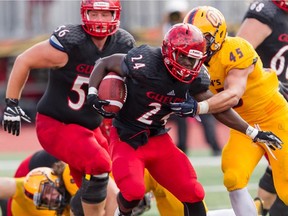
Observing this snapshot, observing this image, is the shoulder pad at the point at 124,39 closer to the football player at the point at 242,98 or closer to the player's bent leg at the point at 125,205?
the football player at the point at 242,98

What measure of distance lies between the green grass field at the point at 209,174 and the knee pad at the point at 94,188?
1.47 m

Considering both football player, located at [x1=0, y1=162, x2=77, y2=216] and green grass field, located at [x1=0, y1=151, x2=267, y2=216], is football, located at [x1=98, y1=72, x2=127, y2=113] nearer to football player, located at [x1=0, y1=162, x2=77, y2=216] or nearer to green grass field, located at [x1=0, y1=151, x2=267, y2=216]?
football player, located at [x1=0, y1=162, x2=77, y2=216]

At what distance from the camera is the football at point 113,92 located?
581cm

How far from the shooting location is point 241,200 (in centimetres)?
627

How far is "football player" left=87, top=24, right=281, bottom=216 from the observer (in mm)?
5773

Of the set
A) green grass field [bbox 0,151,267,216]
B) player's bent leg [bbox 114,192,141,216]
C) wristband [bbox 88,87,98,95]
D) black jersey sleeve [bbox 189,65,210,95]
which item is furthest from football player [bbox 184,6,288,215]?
green grass field [bbox 0,151,267,216]

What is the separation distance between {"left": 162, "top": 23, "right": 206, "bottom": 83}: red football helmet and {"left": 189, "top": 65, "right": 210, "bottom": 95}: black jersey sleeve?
0.09 m

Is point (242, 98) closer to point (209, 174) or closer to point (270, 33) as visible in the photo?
point (270, 33)

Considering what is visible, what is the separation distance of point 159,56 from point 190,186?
Answer: 2.64 feet

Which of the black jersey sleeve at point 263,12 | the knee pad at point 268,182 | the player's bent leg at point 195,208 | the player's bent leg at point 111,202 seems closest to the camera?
the player's bent leg at point 195,208

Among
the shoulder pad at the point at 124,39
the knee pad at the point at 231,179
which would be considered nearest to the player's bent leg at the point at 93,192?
the knee pad at the point at 231,179

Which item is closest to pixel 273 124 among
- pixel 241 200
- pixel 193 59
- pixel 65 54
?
pixel 241 200

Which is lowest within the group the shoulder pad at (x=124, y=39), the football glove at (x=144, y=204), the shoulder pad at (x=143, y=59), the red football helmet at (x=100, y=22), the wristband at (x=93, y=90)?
the football glove at (x=144, y=204)

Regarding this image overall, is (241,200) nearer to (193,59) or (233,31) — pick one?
(193,59)
